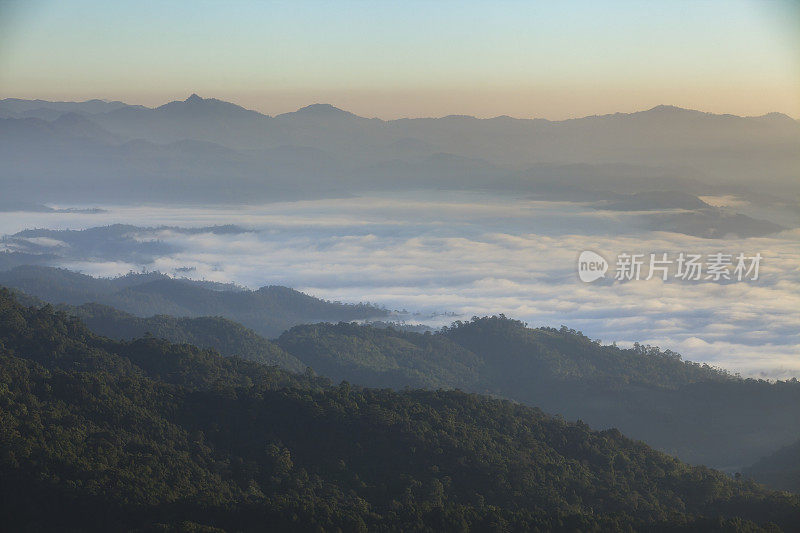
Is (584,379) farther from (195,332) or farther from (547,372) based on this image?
(195,332)

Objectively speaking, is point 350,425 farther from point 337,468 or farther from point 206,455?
point 206,455

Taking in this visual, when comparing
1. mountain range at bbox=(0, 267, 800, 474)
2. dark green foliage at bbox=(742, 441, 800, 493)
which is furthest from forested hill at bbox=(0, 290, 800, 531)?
mountain range at bbox=(0, 267, 800, 474)

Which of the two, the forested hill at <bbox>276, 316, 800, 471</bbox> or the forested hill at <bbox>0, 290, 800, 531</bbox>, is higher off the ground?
the forested hill at <bbox>0, 290, 800, 531</bbox>

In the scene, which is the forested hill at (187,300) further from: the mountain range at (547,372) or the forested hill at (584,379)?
the forested hill at (584,379)

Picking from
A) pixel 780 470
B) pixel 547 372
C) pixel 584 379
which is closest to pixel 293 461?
pixel 780 470

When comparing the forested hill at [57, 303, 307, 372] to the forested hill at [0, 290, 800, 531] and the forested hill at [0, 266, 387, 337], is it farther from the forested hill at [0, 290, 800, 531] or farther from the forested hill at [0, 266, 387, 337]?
the forested hill at [0, 266, 387, 337]
